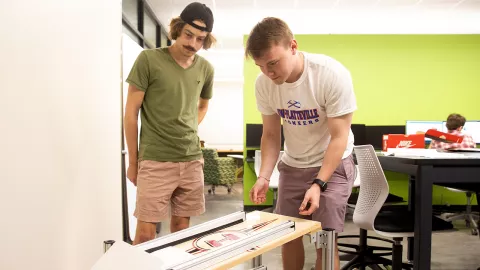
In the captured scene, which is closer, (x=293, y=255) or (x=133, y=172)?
(x=293, y=255)

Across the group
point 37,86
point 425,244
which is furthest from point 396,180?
point 37,86

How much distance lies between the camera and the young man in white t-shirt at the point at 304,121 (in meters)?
1.39

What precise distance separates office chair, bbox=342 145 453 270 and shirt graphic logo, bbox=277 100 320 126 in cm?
82

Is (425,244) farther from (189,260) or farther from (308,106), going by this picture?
(189,260)

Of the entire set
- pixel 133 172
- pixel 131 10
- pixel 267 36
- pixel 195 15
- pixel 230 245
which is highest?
pixel 131 10

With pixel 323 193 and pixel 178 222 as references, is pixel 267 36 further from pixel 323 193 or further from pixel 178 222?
pixel 178 222

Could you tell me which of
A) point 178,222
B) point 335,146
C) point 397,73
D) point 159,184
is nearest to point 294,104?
point 335,146

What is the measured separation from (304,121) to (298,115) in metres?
0.03

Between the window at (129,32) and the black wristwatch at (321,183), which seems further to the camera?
the window at (129,32)

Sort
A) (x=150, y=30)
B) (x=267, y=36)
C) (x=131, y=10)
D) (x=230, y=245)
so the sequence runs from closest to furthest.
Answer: (x=230, y=245), (x=267, y=36), (x=131, y=10), (x=150, y=30)

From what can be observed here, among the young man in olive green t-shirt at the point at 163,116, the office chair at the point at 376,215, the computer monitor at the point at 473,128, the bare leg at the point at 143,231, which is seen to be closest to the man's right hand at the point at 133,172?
the young man in olive green t-shirt at the point at 163,116

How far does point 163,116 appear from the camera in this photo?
1710mm

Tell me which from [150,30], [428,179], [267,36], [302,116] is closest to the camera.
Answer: [267,36]

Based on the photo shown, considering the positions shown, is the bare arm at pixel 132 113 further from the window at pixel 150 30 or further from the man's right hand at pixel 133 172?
the window at pixel 150 30
